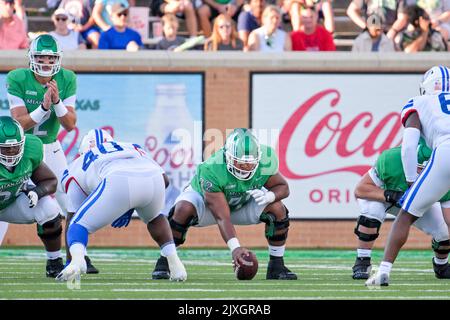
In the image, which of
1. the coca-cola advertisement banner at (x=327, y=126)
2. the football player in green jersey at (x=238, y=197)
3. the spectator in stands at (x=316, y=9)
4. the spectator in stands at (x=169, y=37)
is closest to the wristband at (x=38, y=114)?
the football player in green jersey at (x=238, y=197)

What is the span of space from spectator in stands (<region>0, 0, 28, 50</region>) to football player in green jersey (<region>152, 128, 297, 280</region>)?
498cm

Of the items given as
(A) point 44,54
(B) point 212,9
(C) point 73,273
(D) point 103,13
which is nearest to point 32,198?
(C) point 73,273

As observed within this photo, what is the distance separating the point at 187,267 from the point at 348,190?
12.1 ft

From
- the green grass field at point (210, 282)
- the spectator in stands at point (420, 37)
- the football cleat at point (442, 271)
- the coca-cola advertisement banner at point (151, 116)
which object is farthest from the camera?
the spectator in stands at point (420, 37)

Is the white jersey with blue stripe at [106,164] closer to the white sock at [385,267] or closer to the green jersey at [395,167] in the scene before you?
the white sock at [385,267]

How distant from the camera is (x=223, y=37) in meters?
14.9

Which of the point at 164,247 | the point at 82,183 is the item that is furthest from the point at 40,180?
the point at 164,247

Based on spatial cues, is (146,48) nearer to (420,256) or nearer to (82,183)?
(420,256)

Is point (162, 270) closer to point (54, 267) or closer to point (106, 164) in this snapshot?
point (54, 267)

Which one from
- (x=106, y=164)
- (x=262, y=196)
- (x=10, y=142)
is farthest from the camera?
(x=262, y=196)

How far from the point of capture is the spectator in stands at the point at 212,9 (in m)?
15.5

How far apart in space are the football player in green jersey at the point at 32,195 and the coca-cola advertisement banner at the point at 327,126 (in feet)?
15.9

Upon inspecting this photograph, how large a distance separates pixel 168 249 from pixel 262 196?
81cm
